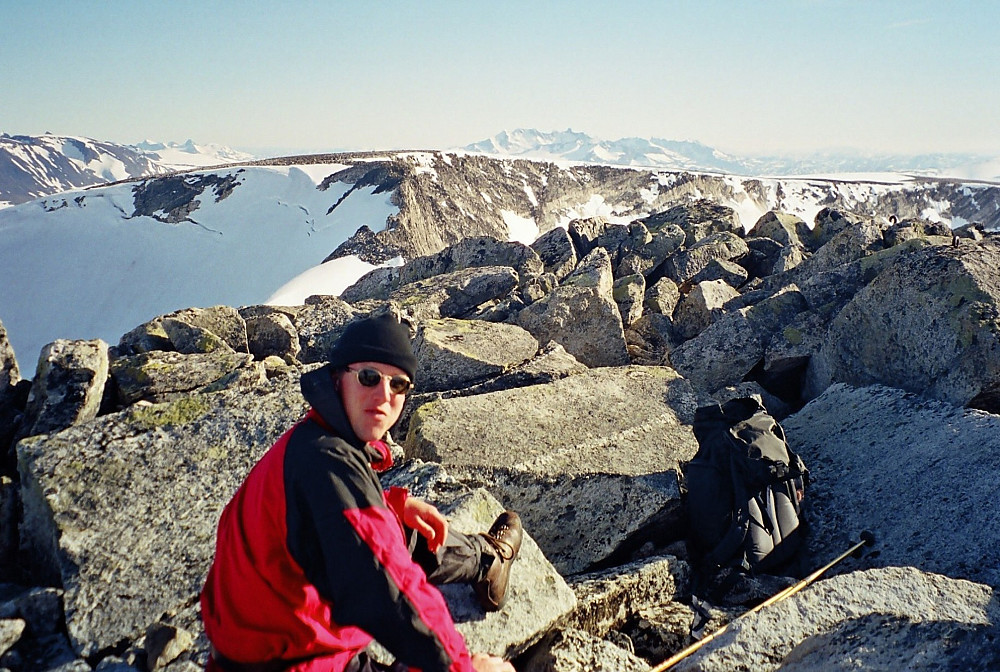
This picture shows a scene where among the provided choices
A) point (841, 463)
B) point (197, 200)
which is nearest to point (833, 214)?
point (841, 463)

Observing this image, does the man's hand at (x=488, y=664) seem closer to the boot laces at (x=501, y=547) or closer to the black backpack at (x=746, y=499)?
the boot laces at (x=501, y=547)

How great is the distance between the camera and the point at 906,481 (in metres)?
4.95

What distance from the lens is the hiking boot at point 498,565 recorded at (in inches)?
134

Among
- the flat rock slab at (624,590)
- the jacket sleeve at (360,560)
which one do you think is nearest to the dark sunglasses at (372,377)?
the jacket sleeve at (360,560)

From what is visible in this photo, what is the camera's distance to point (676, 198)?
69.8 metres

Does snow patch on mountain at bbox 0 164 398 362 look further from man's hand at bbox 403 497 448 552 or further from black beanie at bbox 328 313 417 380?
black beanie at bbox 328 313 417 380

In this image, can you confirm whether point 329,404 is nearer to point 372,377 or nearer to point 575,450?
point 372,377

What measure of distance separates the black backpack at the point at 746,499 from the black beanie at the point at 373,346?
325cm

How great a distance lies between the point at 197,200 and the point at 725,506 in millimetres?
72755

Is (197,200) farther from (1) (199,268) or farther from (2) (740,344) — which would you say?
(2) (740,344)

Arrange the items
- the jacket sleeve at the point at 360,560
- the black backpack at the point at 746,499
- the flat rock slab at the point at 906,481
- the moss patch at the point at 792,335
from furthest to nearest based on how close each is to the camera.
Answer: the moss patch at the point at 792,335, the black backpack at the point at 746,499, the flat rock slab at the point at 906,481, the jacket sleeve at the point at 360,560

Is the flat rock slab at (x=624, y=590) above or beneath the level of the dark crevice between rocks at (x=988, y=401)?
beneath

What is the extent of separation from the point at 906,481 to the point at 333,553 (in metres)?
4.97

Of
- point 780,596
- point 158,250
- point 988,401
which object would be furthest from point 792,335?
point 158,250
